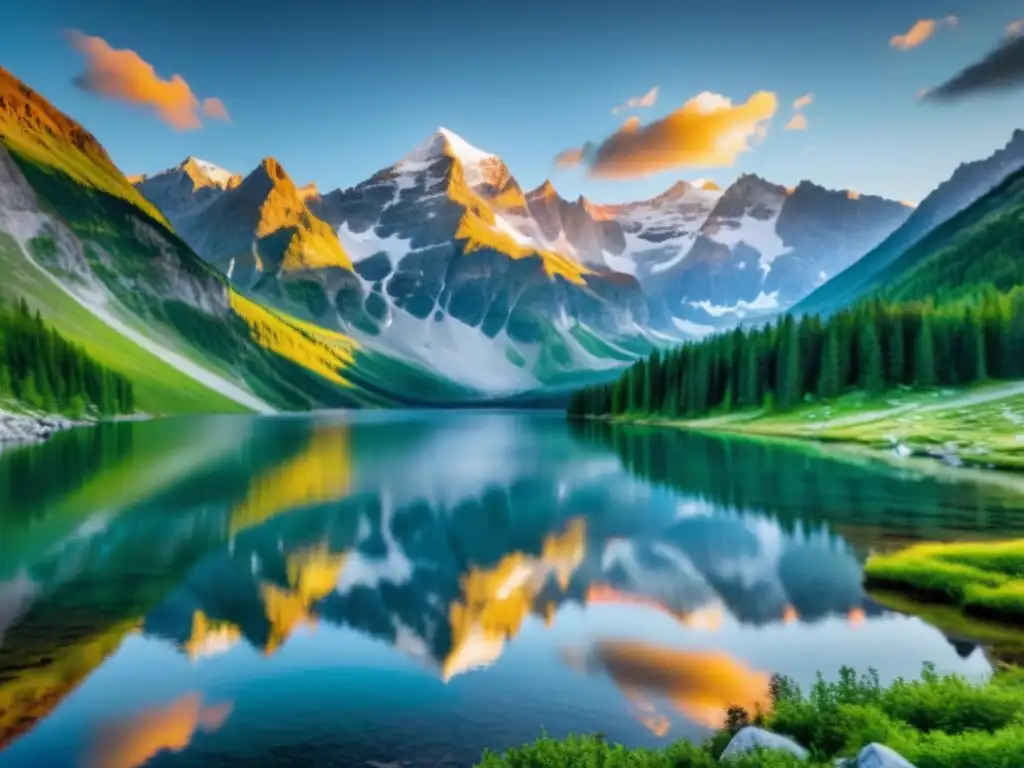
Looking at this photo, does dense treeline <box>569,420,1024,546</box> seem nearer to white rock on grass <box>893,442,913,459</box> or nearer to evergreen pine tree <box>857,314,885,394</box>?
white rock on grass <box>893,442,913,459</box>

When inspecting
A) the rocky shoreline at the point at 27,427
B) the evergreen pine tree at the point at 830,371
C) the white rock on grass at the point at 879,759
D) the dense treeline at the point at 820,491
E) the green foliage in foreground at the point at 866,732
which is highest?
the evergreen pine tree at the point at 830,371

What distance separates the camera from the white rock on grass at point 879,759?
12977mm

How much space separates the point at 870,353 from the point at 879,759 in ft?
511

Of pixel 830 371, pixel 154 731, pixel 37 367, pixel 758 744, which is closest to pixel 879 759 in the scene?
pixel 758 744

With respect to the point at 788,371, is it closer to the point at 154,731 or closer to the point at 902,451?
the point at 902,451

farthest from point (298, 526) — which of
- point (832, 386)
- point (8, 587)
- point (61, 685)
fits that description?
point (832, 386)

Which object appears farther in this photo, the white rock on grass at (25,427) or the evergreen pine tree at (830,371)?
the evergreen pine tree at (830,371)

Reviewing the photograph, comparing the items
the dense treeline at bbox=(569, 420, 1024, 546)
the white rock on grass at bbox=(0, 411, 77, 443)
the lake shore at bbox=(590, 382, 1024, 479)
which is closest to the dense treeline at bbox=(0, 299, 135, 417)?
the white rock on grass at bbox=(0, 411, 77, 443)

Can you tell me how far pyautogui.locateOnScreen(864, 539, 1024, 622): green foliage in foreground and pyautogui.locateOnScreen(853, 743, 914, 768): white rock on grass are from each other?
20.5 m

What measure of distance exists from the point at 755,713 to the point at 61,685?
63.5 ft

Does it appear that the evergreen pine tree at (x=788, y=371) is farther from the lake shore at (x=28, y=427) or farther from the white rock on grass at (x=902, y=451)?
the lake shore at (x=28, y=427)

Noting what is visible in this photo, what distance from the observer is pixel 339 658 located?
27.4 metres

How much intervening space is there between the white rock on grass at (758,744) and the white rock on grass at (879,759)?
5.31ft

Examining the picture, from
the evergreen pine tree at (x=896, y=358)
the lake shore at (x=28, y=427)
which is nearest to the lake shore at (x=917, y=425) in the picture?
the evergreen pine tree at (x=896, y=358)
